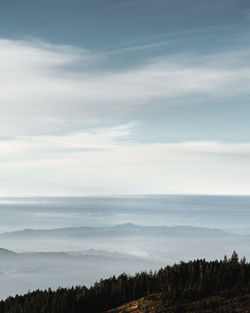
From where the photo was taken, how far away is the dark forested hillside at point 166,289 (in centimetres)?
977

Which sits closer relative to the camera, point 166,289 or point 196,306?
point 196,306

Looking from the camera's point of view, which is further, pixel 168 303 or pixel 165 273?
pixel 165 273

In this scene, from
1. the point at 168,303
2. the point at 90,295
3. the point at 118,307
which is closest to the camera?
the point at 168,303

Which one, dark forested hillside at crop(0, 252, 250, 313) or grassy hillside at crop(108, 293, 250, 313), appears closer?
grassy hillside at crop(108, 293, 250, 313)

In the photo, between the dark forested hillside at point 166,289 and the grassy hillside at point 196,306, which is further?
the dark forested hillside at point 166,289

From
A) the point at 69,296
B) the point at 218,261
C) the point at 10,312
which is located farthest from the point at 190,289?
the point at 10,312

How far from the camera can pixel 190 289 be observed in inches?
391

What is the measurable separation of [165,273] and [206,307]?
279 cm

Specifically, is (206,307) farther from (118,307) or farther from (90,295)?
(90,295)

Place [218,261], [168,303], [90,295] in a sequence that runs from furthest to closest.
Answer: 1. [218,261]
2. [90,295]
3. [168,303]

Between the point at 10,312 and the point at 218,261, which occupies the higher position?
the point at 218,261

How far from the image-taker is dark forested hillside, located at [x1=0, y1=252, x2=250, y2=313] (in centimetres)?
977

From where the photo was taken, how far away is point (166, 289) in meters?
10.5

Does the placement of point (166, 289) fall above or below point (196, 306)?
above
